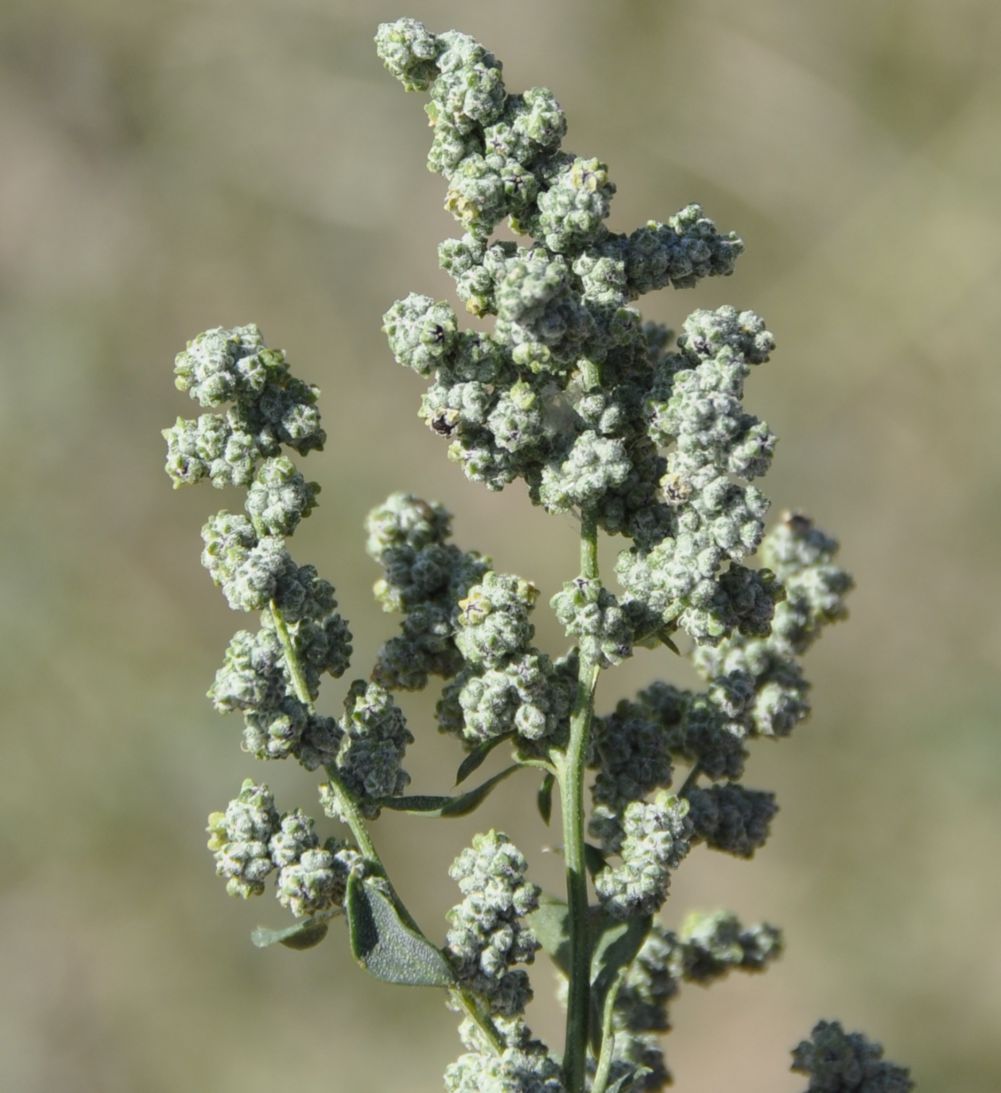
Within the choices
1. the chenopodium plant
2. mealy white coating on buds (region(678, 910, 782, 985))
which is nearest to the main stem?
the chenopodium plant

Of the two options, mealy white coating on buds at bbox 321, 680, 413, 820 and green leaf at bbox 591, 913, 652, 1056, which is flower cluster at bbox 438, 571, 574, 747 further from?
green leaf at bbox 591, 913, 652, 1056

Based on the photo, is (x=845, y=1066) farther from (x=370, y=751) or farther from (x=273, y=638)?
(x=273, y=638)

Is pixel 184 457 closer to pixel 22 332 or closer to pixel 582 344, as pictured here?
pixel 582 344

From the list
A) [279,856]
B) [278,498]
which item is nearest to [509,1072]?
[279,856]

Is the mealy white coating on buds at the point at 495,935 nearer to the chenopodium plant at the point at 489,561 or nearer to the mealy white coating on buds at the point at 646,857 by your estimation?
the chenopodium plant at the point at 489,561

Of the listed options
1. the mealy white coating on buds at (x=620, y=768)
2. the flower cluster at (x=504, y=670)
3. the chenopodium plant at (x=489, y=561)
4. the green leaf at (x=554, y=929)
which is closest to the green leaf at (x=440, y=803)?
the chenopodium plant at (x=489, y=561)
